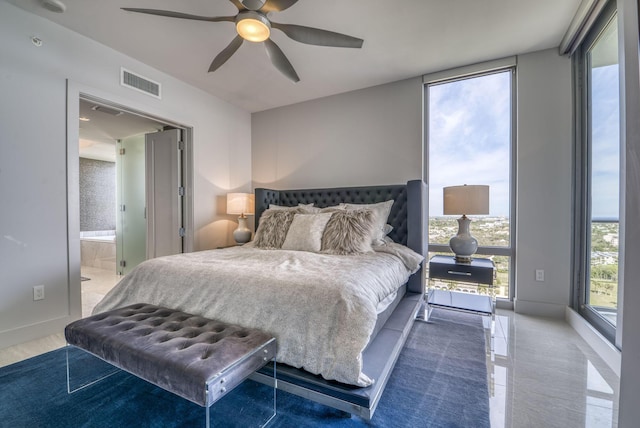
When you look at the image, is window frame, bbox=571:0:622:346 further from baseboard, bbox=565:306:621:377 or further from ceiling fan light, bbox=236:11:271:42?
ceiling fan light, bbox=236:11:271:42

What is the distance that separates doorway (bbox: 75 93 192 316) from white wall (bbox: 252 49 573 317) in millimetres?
1307

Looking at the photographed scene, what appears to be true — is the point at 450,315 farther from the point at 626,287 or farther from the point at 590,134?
the point at 590,134

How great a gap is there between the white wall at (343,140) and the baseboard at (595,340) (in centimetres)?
206

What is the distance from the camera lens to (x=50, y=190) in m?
2.44

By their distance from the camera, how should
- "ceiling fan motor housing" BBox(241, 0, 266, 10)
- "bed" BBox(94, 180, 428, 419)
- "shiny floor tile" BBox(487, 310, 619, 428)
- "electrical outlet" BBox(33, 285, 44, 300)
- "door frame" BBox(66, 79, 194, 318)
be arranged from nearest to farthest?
"bed" BBox(94, 180, 428, 419) → "shiny floor tile" BBox(487, 310, 619, 428) → "ceiling fan motor housing" BBox(241, 0, 266, 10) → "electrical outlet" BBox(33, 285, 44, 300) → "door frame" BBox(66, 79, 194, 318)

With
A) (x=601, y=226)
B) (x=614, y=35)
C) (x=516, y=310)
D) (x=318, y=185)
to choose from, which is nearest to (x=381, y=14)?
(x=614, y=35)

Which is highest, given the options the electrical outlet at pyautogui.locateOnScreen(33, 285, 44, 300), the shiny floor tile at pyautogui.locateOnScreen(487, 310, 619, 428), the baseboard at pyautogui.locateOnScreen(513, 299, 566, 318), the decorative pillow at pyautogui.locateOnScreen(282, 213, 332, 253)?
the decorative pillow at pyautogui.locateOnScreen(282, 213, 332, 253)

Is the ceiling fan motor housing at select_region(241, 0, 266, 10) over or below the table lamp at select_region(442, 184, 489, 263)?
over

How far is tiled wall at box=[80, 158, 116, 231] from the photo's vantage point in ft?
20.6

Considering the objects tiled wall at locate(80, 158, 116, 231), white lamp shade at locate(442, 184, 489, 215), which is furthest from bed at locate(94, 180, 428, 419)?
tiled wall at locate(80, 158, 116, 231)

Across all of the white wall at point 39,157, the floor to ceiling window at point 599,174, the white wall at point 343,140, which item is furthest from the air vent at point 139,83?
the floor to ceiling window at point 599,174

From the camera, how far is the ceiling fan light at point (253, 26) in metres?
1.84

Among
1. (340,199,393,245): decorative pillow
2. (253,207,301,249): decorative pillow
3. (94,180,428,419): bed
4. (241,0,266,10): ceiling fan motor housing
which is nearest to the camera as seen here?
(94,180,428,419): bed

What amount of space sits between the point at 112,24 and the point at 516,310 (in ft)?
16.3
